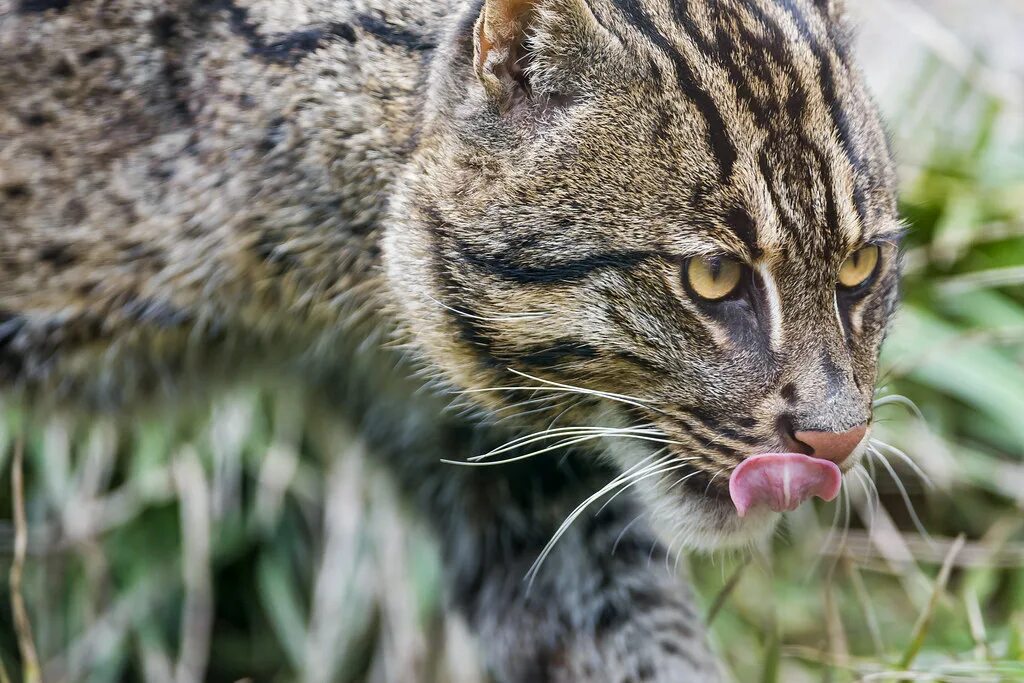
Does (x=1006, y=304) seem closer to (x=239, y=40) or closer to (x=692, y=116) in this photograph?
(x=692, y=116)

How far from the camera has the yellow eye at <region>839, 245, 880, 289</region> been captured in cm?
214

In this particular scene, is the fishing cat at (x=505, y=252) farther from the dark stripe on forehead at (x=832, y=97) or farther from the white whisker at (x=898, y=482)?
the white whisker at (x=898, y=482)

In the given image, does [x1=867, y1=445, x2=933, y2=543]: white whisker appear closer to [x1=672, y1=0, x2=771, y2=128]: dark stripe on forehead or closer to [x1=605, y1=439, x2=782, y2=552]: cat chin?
[x1=605, y1=439, x2=782, y2=552]: cat chin

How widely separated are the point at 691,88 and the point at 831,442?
25.0 inches

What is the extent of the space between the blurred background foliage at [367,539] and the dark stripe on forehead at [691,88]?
5.60ft

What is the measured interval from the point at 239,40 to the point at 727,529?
4.40ft

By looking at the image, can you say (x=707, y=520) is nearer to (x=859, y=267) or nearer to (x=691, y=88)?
(x=859, y=267)

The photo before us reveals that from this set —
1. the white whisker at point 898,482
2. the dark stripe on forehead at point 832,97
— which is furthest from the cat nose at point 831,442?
the dark stripe on forehead at point 832,97

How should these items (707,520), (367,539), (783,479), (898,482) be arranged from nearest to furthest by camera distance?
(783,479), (707,520), (898,482), (367,539)

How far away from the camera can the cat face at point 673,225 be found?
6.77 feet

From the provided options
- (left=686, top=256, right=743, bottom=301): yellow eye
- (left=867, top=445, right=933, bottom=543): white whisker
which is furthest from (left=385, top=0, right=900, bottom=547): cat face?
(left=867, top=445, right=933, bottom=543): white whisker

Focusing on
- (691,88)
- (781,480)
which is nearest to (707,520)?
(781,480)

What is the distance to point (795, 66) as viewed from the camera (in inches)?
85.1

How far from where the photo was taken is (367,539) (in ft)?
12.7
